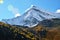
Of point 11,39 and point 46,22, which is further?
point 46,22

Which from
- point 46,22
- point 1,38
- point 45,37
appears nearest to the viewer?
point 1,38

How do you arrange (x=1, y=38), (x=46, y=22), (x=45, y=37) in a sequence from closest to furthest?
(x=1, y=38) < (x=45, y=37) < (x=46, y=22)

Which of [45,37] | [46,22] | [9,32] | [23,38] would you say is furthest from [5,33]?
[46,22]

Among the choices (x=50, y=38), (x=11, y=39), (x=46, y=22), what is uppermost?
(x=46, y=22)

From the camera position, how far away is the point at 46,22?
A: 198750mm

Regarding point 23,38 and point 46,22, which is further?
point 46,22

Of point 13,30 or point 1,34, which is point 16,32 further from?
point 1,34

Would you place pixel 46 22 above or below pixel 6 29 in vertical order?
above

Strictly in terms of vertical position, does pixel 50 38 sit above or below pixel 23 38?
above

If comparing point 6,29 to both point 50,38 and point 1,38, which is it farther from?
point 50,38

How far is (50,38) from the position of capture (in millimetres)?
117812

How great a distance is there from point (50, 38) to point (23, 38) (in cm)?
6849

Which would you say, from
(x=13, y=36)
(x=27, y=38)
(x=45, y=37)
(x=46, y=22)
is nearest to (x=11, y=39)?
(x=13, y=36)

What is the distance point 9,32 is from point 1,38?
2.76 metres
